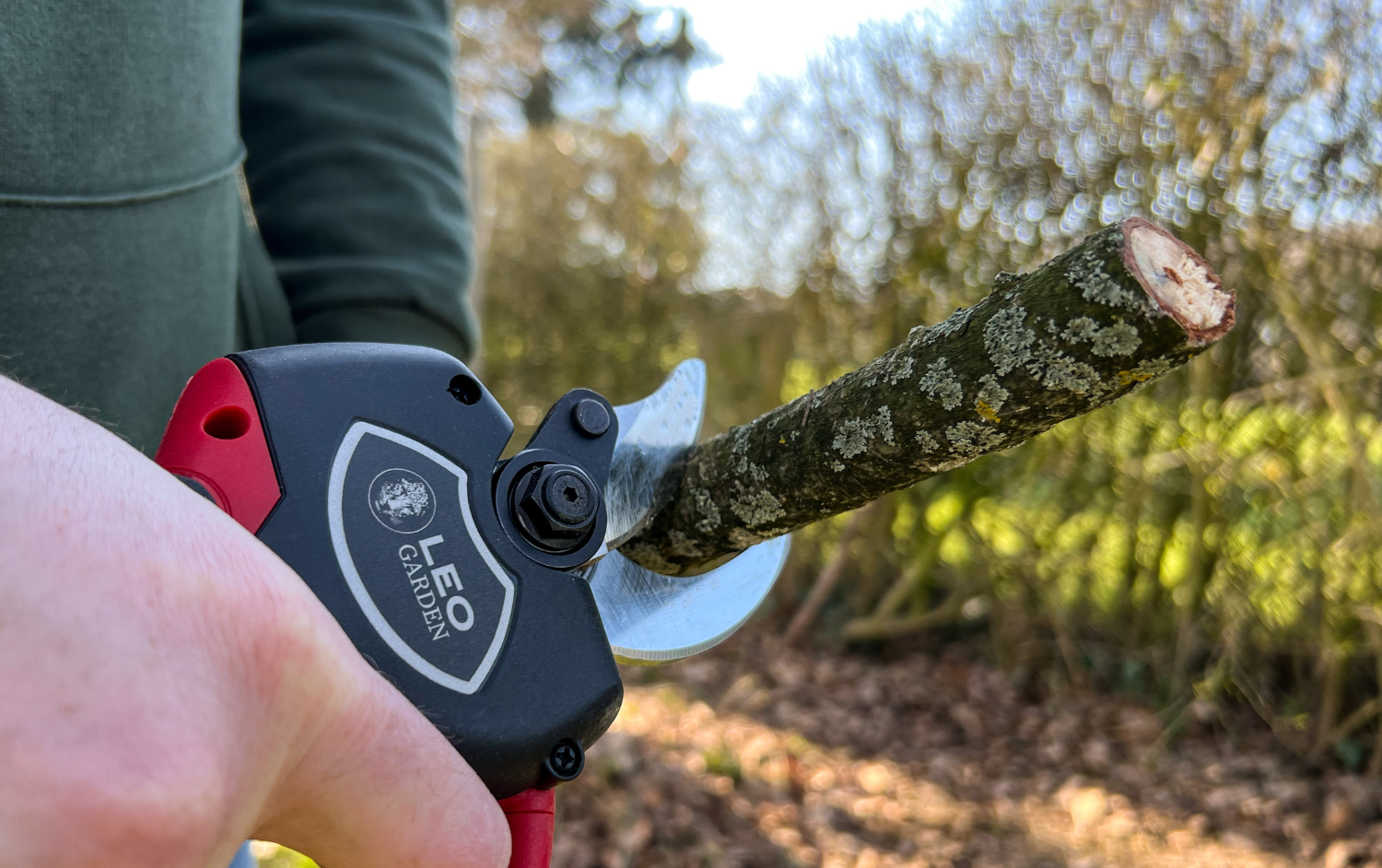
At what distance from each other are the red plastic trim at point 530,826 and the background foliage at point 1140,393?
401 centimetres

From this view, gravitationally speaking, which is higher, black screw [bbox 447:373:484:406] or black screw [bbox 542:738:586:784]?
black screw [bbox 447:373:484:406]

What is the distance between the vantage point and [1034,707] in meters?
4.69

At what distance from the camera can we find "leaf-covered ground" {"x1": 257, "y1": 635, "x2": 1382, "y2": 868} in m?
3.30

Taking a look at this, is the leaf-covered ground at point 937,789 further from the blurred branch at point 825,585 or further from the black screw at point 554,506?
the black screw at point 554,506

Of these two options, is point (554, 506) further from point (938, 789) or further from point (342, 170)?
point (938, 789)

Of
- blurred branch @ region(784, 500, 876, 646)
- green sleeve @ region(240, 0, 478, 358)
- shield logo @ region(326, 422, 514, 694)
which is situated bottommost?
blurred branch @ region(784, 500, 876, 646)

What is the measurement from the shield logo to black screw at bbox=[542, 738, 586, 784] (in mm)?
94

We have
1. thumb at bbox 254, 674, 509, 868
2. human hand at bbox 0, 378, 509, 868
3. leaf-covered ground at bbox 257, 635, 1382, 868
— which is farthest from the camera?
leaf-covered ground at bbox 257, 635, 1382, 868

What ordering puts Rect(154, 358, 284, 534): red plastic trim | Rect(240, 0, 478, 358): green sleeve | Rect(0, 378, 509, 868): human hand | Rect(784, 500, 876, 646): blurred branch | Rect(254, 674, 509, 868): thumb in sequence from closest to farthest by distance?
Rect(0, 378, 509, 868): human hand → Rect(254, 674, 509, 868): thumb → Rect(154, 358, 284, 534): red plastic trim → Rect(240, 0, 478, 358): green sleeve → Rect(784, 500, 876, 646): blurred branch

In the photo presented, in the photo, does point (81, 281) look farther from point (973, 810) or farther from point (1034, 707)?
point (1034, 707)

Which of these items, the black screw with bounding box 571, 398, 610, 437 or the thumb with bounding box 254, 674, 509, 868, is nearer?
the thumb with bounding box 254, 674, 509, 868

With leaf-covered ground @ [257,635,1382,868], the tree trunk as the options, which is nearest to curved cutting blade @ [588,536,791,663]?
the tree trunk

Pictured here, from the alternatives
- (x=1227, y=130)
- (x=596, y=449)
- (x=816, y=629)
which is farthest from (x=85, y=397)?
(x=816, y=629)

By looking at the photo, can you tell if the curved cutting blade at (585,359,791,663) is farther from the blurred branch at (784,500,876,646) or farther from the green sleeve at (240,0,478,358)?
the blurred branch at (784,500,876,646)
